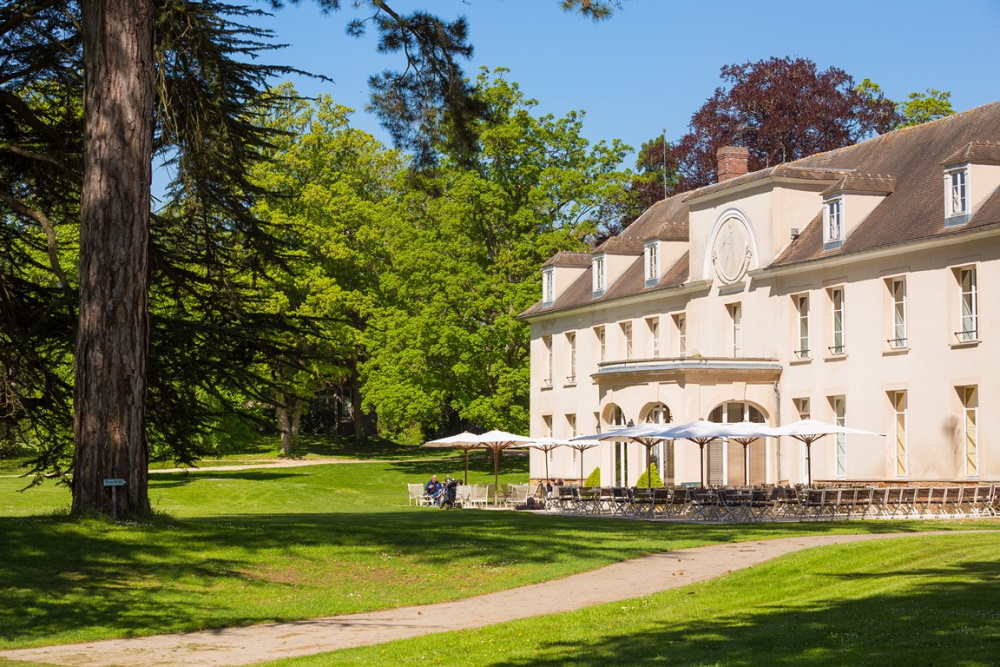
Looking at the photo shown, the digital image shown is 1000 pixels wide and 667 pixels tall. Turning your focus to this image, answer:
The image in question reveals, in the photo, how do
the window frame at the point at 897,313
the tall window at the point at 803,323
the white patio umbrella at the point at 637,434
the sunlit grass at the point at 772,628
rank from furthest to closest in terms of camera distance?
1. the tall window at the point at 803,323
2. the window frame at the point at 897,313
3. the white patio umbrella at the point at 637,434
4. the sunlit grass at the point at 772,628

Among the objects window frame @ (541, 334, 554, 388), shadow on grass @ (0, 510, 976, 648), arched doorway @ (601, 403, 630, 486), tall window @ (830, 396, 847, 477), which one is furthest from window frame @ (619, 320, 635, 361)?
shadow on grass @ (0, 510, 976, 648)

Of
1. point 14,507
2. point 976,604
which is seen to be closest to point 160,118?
point 976,604

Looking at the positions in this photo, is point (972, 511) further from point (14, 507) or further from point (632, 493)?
point (14, 507)

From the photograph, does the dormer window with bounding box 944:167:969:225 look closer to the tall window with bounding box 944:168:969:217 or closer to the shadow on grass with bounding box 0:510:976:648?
the tall window with bounding box 944:168:969:217

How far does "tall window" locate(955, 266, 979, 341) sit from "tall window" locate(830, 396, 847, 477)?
15.1 feet

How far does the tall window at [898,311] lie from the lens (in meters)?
33.8

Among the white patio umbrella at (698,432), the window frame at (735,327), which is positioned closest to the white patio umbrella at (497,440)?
the window frame at (735,327)

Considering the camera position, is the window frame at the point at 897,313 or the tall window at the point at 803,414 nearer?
the window frame at the point at 897,313

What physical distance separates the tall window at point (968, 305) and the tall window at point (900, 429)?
259 cm

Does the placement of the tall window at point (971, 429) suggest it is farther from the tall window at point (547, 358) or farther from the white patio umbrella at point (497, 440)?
the tall window at point (547, 358)

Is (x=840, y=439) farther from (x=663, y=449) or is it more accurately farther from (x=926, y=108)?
(x=926, y=108)

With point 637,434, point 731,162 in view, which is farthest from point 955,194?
point 731,162

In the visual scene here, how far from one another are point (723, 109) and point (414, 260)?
15.1 meters

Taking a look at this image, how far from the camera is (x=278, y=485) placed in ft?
158
